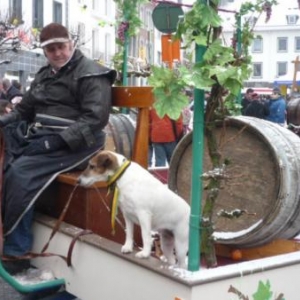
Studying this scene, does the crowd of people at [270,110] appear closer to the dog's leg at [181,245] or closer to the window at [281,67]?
the dog's leg at [181,245]

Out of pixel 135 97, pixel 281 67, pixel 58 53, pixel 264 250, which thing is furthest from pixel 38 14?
pixel 281 67

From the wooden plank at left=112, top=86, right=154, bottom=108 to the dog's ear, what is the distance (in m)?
0.86

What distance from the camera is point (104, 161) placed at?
9.98ft

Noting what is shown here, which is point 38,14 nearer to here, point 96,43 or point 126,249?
point 96,43

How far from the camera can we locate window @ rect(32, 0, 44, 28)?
31.0 metres

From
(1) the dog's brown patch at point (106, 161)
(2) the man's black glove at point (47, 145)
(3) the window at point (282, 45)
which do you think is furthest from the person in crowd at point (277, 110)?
(3) the window at point (282, 45)

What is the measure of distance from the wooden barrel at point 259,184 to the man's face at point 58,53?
1.03 meters

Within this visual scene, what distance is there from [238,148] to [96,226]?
917 mm

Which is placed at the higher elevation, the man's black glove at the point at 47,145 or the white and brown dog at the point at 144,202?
the man's black glove at the point at 47,145

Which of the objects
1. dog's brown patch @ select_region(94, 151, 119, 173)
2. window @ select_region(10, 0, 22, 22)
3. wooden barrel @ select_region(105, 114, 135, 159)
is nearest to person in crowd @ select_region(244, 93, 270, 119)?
wooden barrel @ select_region(105, 114, 135, 159)

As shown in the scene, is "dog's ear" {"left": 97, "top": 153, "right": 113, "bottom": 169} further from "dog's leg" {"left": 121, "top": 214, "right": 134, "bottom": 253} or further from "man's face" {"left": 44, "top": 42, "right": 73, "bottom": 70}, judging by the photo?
"man's face" {"left": 44, "top": 42, "right": 73, "bottom": 70}

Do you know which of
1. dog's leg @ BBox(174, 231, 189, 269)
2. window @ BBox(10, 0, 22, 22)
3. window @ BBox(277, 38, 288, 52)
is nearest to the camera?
dog's leg @ BBox(174, 231, 189, 269)

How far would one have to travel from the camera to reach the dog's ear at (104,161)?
9.95ft

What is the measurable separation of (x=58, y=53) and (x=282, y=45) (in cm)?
6585
